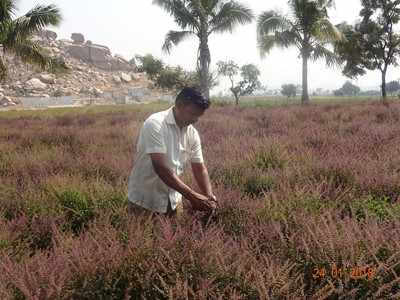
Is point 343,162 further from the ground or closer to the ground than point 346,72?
closer to the ground

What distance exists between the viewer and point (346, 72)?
3703 centimetres

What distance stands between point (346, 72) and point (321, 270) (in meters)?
37.6

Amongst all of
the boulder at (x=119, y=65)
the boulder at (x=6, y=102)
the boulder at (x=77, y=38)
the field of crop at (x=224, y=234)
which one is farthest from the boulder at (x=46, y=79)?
the field of crop at (x=224, y=234)

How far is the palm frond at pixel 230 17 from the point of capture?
2436 centimetres

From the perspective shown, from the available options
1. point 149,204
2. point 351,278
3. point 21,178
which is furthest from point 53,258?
point 21,178

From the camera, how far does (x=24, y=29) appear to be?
17000 mm

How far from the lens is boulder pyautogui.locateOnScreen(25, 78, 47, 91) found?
83.7 metres

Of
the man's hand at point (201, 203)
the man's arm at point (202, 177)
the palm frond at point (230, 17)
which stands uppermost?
the palm frond at point (230, 17)

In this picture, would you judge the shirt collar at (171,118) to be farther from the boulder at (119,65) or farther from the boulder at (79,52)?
the boulder at (119,65)

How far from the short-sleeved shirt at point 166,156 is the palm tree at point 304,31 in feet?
79.9

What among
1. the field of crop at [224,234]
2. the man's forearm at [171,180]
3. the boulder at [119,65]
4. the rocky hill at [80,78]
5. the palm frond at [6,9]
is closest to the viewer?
the field of crop at [224,234]

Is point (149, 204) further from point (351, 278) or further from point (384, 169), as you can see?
point (384, 169)

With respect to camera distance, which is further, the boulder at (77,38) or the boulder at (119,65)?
the boulder at (77,38)

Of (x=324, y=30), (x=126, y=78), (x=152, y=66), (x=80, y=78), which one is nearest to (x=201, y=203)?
(x=324, y=30)
